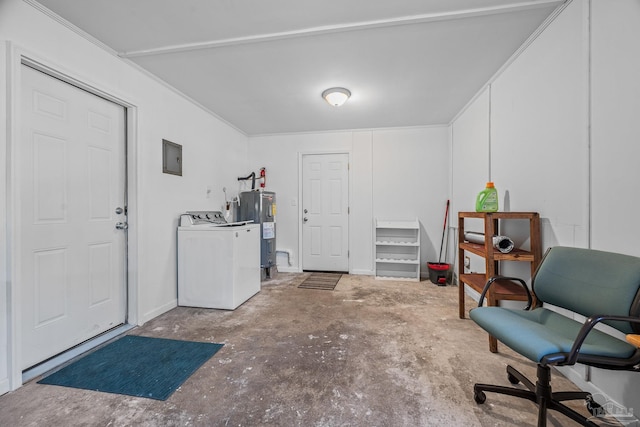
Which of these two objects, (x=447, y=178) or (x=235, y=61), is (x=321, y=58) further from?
(x=447, y=178)

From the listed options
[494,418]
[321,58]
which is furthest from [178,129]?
[494,418]

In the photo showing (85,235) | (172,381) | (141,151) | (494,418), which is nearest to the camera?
(494,418)

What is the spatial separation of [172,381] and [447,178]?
4005mm

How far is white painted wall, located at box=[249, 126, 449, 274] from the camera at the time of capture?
3.92m

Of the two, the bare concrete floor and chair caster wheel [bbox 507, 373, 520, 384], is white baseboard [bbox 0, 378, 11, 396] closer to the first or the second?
the bare concrete floor

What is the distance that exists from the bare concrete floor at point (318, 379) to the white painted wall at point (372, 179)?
160 centimetres

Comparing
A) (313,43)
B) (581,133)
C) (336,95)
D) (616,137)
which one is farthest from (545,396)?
(336,95)

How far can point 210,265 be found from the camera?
105 inches

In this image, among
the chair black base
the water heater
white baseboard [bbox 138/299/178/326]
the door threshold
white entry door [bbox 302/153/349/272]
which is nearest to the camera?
the chair black base

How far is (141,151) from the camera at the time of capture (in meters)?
2.31

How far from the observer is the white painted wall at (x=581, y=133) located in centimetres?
124

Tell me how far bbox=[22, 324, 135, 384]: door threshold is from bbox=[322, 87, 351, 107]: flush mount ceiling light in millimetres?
2954

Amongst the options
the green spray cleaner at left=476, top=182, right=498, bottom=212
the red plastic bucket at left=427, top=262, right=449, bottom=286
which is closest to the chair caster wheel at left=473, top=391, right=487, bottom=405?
the green spray cleaner at left=476, top=182, right=498, bottom=212

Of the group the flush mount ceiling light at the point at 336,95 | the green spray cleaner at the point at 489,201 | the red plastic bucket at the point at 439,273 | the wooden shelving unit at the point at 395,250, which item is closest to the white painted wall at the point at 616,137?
the green spray cleaner at the point at 489,201
